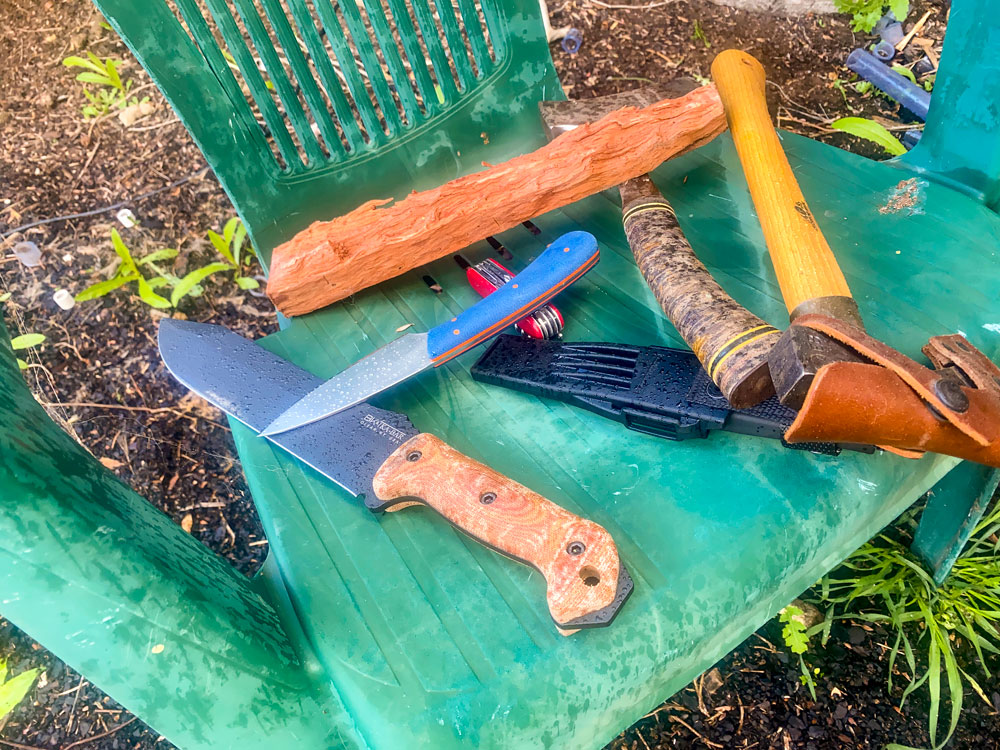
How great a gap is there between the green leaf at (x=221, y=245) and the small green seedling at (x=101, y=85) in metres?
0.81

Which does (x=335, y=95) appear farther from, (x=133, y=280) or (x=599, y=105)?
(x=133, y=280)

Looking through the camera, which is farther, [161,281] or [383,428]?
[161,281]

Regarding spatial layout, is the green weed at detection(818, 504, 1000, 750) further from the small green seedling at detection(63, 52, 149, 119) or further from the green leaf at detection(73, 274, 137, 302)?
the small green seedling at detection(63, 52, 149, 119)

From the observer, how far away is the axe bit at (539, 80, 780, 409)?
933 mm

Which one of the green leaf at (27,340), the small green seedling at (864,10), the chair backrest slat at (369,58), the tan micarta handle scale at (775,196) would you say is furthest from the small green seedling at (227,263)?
the small green seedling at (864,10)

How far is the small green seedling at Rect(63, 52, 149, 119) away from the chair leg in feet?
8.89

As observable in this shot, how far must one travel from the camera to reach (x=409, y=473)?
1.02m

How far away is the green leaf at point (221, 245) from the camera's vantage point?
209 cm

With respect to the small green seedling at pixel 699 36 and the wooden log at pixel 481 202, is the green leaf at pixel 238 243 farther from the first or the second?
Answer: the small green seedling at pixel 699 36

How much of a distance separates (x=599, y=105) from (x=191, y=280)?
50.1 inches

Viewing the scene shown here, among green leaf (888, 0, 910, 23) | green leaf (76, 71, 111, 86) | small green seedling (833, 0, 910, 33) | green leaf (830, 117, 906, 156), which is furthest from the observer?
green leaf (76, 71, 111, 86)

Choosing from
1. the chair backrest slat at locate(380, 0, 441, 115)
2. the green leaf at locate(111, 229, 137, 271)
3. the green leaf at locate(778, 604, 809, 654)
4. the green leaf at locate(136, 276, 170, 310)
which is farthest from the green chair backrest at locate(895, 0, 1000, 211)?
the green leaf at locate(111, 229, 137, 271)

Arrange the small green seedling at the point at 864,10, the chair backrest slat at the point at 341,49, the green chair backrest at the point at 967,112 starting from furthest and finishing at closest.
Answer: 1. the small green seedling at the point at 864,10
2. the chair backrest slat at the point at 341,49
3. the green chair backrest at the point at 967,112

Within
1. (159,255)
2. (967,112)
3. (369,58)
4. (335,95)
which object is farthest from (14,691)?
(967,112)
